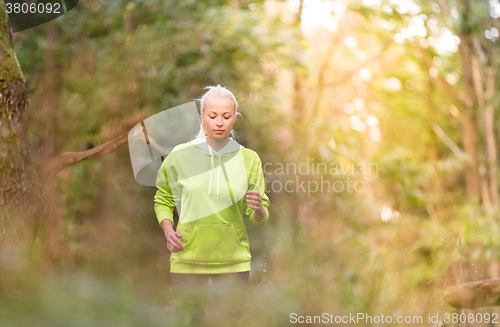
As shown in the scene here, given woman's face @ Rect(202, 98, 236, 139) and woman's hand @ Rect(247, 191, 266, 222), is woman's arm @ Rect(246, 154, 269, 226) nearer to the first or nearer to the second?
woman's hand @ Rect(247, 191, 266, 222)

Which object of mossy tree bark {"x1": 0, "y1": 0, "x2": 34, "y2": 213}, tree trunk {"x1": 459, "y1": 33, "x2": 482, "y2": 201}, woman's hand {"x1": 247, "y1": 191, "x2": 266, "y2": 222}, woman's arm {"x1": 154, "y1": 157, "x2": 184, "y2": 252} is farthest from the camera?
tree trunk {"x1": 459, "y1": 33, "x2": 482, "y2": 201}

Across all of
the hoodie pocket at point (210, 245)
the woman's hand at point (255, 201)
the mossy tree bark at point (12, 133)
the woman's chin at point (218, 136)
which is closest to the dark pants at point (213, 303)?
the woman's hand at point (255, 201)

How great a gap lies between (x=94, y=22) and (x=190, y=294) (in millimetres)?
4227

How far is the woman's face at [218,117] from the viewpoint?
2043 millimetres

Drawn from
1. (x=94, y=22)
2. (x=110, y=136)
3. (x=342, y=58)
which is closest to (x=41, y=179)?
(x=110, y=136)

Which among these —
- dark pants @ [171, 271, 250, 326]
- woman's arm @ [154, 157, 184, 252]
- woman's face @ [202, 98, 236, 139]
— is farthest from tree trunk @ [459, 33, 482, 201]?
dark pants @ [171, 271, 250, 326]

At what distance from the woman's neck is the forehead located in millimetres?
130

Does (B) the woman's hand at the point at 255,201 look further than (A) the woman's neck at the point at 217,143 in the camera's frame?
No

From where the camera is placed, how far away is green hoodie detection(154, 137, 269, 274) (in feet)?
6.70

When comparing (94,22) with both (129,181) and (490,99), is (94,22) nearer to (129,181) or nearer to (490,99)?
(129,181)

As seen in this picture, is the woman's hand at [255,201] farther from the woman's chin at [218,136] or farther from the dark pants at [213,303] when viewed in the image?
the dark pants at [213,303]

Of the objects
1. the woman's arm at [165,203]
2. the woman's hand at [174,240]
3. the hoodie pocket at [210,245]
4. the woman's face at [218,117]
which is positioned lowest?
the hoodie pocket at [210,245]

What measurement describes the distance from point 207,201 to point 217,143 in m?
0.26

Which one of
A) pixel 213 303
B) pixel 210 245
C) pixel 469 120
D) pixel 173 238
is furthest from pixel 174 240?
pixel 469 120
